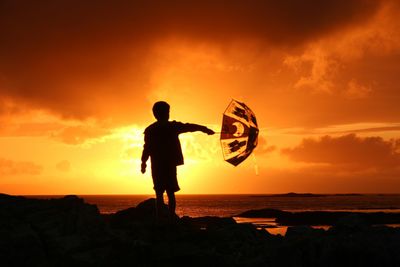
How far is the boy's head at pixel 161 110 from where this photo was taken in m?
12.3

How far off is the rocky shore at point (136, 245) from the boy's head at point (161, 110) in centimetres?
276

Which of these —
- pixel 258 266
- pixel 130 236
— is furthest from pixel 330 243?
pixel 130 236

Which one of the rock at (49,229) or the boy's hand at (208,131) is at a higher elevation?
the boy's hand at (208,131)

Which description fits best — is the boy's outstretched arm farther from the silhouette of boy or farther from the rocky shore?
the rocky shore

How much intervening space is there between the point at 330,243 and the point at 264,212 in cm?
8158

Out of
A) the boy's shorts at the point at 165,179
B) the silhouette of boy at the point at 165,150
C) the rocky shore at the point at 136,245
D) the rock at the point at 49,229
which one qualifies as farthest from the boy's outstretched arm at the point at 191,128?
the rock at the point at 49,229

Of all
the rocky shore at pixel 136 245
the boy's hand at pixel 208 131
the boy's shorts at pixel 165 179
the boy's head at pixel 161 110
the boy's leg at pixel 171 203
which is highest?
the boy's head at pixel 161 110

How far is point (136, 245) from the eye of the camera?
31.9ft

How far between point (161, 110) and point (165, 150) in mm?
1018

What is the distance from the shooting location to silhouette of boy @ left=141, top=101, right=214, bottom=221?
484 inches

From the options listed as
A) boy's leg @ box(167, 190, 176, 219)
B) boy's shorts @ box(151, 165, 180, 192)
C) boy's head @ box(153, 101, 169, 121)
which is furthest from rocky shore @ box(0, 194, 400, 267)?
boy's head @ box(153, 101, 169, 121)

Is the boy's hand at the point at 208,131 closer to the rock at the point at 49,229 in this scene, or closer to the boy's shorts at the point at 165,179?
the boy's shorts at the point at 165,179

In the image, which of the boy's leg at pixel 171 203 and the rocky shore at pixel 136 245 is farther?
the boy's leg at pixel 171 203

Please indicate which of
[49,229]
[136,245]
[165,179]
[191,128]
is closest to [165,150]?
[165,179]
